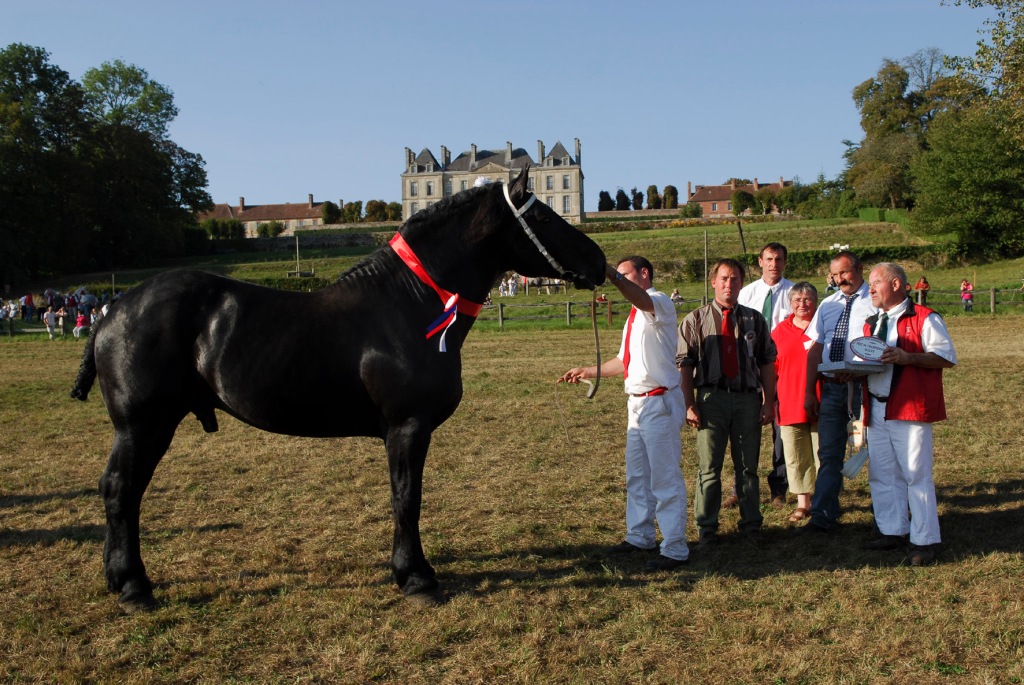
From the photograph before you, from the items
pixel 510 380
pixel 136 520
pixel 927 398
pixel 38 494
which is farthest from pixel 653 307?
Answer: pixel 510 380

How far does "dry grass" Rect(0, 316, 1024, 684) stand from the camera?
13.2 ft

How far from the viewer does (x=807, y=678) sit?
387 cm

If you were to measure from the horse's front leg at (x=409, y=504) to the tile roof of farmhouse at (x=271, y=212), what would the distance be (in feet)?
Result: 389

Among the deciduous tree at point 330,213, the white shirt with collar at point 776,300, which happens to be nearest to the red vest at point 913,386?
the white shirt with collar at point 776,300

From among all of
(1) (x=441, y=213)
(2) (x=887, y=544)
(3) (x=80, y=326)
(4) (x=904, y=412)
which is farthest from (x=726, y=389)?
(3) (x=80, y=326)

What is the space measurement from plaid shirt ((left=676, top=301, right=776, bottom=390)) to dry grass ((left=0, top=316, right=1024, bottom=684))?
132 centimetres

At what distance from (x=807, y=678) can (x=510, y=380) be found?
1154 cm

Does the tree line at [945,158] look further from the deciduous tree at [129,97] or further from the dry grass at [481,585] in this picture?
the deciduous tree at [129,97]

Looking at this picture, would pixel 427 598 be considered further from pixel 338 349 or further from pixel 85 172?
pixel 85 172

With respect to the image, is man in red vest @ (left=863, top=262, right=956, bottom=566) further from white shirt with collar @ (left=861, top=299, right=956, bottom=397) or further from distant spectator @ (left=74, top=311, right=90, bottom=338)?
distant spectator @ (left=74, top=311, right=90, bottom=338)

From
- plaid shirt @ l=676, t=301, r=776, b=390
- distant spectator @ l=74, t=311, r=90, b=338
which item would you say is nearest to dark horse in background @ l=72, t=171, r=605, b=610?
plaid shirt @ l=676, t=301, r=776, b=390

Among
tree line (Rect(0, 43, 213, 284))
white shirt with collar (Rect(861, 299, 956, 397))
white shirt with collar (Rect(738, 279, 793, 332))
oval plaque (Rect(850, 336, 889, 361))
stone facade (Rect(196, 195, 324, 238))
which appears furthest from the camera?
stone facade (Rect(196, 195, 324, 238))

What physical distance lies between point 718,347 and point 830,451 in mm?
1444

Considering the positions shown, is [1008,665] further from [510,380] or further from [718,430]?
[510,380]
